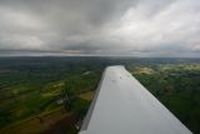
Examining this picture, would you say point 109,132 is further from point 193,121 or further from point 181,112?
point 181,112

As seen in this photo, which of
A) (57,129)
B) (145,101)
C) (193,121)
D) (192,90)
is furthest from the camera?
(192,90)

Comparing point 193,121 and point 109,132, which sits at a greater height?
point 109,132

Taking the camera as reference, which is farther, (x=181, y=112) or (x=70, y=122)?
(x=181, y=112)

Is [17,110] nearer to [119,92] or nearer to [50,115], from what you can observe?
[50,115]


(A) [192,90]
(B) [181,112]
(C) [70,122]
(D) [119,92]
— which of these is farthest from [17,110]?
(A) [192,90]

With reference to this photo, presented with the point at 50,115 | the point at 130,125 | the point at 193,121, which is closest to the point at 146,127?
the point at 130,125

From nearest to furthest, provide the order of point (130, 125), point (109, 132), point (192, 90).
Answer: point (109, 132) < point (130, 125) < point (192, 90)
